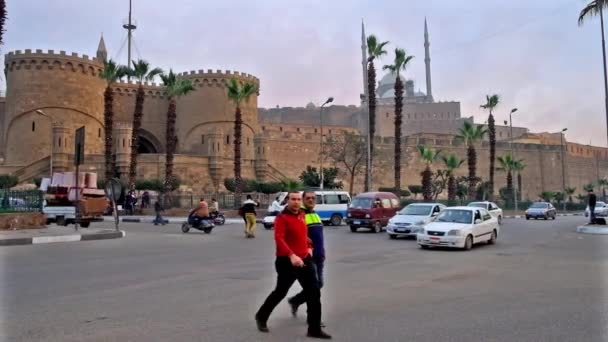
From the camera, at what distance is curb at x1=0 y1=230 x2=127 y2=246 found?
519 inches

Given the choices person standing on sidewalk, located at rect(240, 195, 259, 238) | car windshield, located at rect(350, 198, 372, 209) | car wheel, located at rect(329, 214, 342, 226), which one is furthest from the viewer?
car wheel, located at rect(329, 214, 342, 226)

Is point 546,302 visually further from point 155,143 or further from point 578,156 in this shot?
point 578,156

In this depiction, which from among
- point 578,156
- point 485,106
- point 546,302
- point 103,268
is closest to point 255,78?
point 485,106

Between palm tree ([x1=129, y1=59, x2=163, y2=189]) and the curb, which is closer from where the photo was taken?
the curb

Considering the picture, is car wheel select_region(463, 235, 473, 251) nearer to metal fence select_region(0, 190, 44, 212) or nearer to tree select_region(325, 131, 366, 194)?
metal fence select_region(0, 190, 44, 212)

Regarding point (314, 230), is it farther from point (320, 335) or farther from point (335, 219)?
point (335, 219)

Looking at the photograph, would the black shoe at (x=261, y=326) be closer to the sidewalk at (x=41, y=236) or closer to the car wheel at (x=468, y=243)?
the car wheel at (x=468, y=243)

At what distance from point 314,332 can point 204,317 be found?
1.34 m

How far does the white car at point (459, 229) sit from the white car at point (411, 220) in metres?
1.77

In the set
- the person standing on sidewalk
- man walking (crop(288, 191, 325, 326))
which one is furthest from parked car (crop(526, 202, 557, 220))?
man walking (crop(288, 191, 325, 326))

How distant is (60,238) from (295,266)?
451 inches

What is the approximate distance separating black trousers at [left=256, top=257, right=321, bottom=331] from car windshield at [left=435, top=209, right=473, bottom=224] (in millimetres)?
9746

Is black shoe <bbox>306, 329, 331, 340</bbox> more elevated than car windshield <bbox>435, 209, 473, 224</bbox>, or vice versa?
car windshield <bbox>435, 209, 473, 224</bbox>

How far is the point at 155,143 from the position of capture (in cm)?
5106
